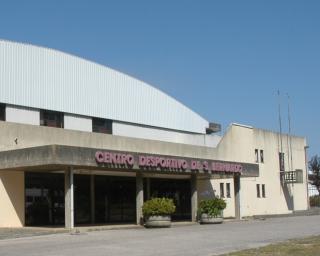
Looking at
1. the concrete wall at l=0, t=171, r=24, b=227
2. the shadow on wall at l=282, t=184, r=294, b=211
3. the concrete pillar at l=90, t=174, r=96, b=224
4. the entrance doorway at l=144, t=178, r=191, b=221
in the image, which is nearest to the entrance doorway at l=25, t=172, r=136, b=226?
the concrete pillar at l=90, t=174, r=96, b=224

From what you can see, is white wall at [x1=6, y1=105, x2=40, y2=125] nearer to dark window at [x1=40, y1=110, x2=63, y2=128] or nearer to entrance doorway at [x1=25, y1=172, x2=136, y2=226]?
dark window at [x1=40, y1=110, x2=63, y2=128]

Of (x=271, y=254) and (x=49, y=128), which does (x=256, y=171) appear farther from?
(x=271, y=254)

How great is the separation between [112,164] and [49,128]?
5.59m

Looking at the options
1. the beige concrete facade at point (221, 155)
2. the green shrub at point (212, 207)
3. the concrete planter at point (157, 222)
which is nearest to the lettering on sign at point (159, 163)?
the green shrub at point (212, 207)

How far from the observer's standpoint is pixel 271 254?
53.9 feet

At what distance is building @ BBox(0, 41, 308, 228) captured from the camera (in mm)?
31344

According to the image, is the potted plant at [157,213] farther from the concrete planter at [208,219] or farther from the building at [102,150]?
the concrete planter at [208,219]

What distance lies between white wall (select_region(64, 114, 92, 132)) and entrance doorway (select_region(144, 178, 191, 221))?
551 cm

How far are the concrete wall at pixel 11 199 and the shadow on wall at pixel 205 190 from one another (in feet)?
53.2

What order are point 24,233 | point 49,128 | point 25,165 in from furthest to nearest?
point 49,128 < point 25,165 < point 24,233

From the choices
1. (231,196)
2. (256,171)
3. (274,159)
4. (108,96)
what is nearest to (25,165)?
(108,96)

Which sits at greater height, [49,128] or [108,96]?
[108,96]

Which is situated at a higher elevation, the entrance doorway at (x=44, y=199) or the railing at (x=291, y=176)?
the railing at (x=291, y=176)

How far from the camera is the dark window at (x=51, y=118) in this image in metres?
37.3
